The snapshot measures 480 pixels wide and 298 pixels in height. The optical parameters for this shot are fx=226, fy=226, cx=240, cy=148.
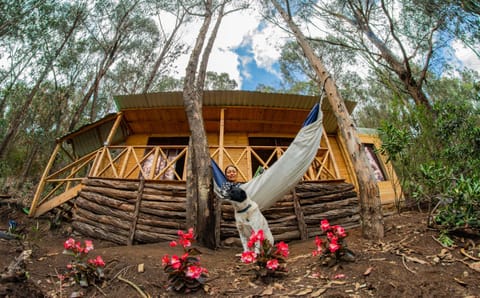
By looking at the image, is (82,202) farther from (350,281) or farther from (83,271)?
(350,281)

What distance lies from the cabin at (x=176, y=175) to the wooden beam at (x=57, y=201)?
0.8 inches

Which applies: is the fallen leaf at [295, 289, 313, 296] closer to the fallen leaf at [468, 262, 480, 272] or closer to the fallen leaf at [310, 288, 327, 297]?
the fallen leaf at [310, 288, 327, 297]

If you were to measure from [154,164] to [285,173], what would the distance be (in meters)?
2.82

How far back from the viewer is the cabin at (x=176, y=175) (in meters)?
3.87

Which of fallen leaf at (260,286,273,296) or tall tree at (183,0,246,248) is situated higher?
tall tree at (183,0,246,248)

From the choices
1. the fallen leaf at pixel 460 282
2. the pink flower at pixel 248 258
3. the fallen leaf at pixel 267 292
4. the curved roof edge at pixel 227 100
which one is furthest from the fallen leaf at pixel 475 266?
the curved roof edge at pixel 227 100

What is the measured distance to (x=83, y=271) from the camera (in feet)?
7.12

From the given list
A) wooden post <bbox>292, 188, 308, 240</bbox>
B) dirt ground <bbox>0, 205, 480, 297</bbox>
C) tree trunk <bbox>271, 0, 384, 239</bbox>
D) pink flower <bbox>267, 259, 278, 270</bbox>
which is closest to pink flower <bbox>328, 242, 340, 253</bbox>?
dirt ground <bbox>0, 205, 480, 297</bbox>

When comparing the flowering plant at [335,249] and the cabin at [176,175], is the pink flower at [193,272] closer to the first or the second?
the flowering plant at [335,249]

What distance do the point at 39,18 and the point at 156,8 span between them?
15.1 feet

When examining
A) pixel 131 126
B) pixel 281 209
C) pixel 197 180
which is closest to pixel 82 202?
pixel 197 180

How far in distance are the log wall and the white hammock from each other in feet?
3.16

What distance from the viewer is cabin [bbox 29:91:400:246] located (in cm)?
387

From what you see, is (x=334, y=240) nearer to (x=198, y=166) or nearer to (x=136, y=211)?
(x=198, y=166)
